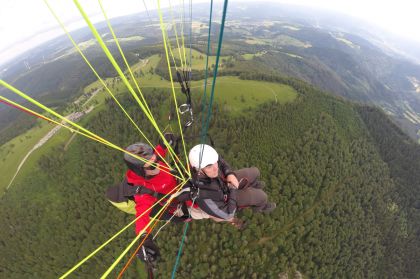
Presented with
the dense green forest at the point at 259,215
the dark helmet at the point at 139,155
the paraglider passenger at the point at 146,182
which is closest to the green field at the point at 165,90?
the dense green forest at the point at 259,215

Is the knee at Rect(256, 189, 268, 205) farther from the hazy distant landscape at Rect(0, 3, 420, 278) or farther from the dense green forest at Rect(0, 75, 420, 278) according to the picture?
the dense green forest at Rect(0, 75, 420, 278)

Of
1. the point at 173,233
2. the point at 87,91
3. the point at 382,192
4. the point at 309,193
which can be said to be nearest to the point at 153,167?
the point at 173,233

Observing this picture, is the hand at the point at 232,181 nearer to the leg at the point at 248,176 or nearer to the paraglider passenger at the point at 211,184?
the paraglider passenger at the point at 211,184

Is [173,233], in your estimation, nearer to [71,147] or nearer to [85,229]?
[85,229]

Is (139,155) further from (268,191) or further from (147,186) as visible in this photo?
(268,191)

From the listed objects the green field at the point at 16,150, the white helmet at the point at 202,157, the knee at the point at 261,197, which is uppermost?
the white helmet at the point at 202,157

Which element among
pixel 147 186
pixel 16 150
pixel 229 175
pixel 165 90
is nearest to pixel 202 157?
pixel 229 175
